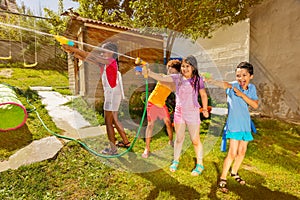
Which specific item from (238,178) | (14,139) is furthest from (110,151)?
(238,178)

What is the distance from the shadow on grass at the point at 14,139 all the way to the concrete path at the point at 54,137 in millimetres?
228

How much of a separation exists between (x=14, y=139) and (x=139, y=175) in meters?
3.07

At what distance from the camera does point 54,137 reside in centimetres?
448

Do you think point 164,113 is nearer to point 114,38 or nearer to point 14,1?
point 114,38

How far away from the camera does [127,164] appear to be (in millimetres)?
3615

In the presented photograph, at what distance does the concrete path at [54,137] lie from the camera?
11.7 feet

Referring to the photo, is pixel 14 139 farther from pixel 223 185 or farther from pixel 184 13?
pixel 184 13

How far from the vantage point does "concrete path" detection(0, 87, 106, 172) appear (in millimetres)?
3557

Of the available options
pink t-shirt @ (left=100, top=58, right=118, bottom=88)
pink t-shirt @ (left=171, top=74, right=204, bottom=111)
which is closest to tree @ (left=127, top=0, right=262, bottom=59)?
pink t-shirt @ (left=100, top=58, right=118, bottom=88)

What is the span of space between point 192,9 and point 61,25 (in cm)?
1145

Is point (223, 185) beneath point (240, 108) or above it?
beneath

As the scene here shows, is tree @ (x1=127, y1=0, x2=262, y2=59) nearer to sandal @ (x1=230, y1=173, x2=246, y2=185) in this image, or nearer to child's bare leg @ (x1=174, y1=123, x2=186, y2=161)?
child's bare leg @ (x1=174, y1=123, x2=186, y2=161)

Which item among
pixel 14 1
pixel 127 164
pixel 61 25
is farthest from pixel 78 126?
pixel 14 1

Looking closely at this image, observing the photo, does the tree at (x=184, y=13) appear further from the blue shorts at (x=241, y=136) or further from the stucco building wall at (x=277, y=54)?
the blue shorts at (x=241, y=136)
